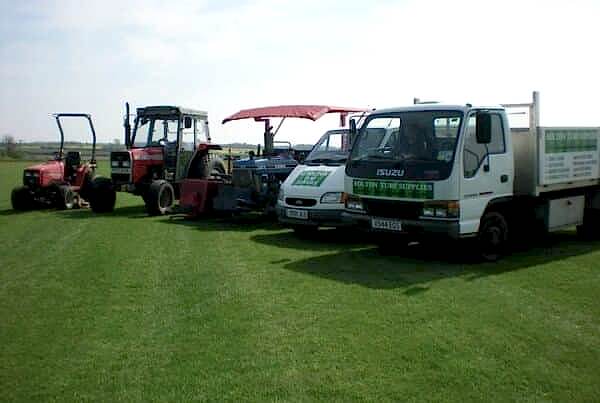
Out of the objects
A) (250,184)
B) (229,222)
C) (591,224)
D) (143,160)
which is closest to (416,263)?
(591,224)

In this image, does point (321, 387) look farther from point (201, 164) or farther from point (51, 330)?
point (201, 164)

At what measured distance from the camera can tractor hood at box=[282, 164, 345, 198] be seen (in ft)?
34.1

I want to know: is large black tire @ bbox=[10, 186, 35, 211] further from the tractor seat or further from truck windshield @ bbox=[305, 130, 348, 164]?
truck windshield @ bbox=[305, 130, 348, 164]

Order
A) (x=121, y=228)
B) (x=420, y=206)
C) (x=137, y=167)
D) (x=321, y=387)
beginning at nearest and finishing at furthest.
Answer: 1. (x=321, y=387)
2. (x=420, y=206)
3. (x=121, y=228)
4. (x=137, y=167)

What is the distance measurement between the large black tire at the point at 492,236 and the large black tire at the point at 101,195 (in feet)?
31.7

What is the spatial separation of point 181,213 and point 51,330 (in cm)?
830

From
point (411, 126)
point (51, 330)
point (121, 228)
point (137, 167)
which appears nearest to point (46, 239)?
point (121, 228)

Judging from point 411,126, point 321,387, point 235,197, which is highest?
point 411,126

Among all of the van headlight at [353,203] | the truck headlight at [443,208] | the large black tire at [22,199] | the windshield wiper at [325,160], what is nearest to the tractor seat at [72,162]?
the large black tire at [22,199]

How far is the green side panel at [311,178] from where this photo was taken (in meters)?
10.5

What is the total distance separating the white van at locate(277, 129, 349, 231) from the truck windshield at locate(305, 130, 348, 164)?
0.02 m

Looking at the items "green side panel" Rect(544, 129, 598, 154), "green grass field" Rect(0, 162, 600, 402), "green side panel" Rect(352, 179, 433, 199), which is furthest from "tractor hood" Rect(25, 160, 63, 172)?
"green side panel" Rect(544, 129, 598, 154)

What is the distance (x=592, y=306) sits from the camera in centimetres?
629

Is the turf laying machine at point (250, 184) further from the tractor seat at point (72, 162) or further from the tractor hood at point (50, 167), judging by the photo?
the tractor hood at point (50, 167)
